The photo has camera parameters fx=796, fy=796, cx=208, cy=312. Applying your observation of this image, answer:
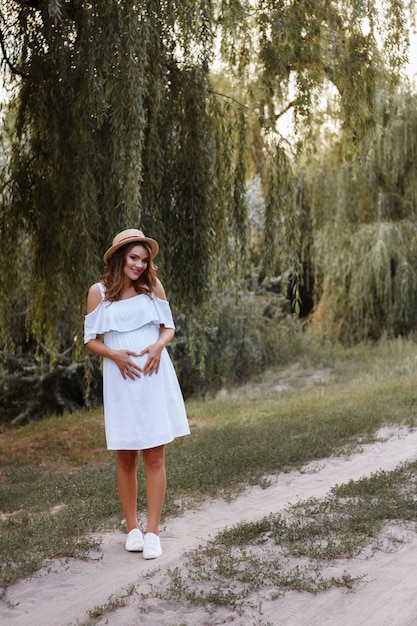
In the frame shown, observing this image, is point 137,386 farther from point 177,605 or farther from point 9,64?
point 9,64

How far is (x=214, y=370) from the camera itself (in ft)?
Answer: 46.4

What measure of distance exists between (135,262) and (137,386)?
0.76 metres

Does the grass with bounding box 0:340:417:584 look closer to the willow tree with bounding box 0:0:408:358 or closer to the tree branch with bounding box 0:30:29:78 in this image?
the willow tree with bounding box 0:0:408:358

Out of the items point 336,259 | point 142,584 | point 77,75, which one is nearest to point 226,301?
point 336,259

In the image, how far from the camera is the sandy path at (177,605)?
12.7 feet

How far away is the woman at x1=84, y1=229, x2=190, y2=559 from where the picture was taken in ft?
15.7

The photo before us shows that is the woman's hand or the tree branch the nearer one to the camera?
the woman's hand

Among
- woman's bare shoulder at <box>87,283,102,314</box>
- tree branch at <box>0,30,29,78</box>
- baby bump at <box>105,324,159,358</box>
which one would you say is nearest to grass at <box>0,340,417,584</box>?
baby bump at <box>105,324,159,358</box>

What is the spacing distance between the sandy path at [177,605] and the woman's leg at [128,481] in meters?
0.20

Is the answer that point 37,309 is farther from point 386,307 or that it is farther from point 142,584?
point 386,307

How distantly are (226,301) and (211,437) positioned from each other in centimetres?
578

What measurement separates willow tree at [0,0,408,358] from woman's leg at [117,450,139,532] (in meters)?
2.01

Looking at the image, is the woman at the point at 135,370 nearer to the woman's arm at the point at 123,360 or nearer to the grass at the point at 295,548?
the woman's arm at the point at 123,360

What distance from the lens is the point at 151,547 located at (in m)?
4.80
